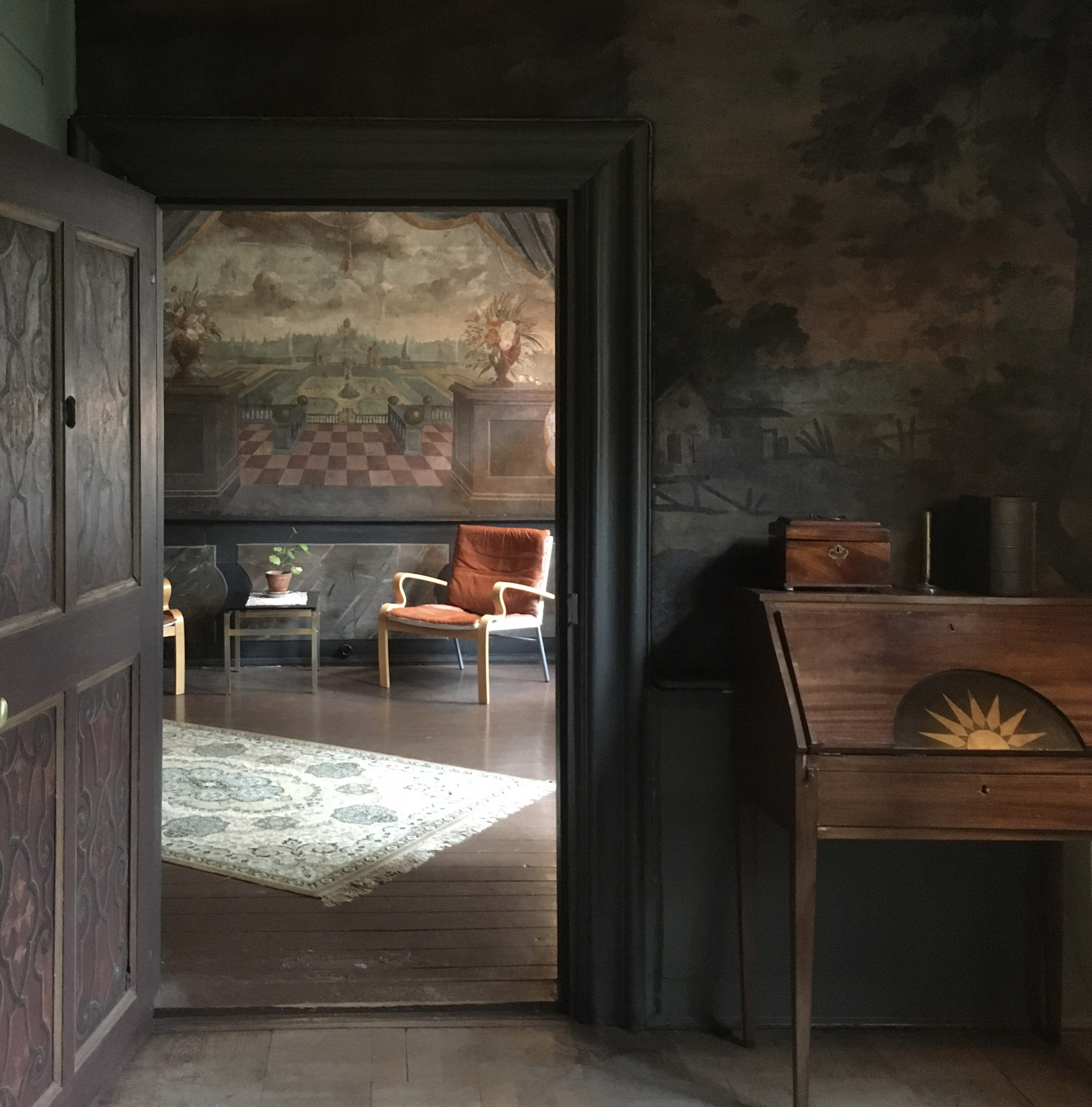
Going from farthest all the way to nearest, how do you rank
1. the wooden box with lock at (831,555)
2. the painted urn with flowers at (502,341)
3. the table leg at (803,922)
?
the painted urn with flowers at (502,341) < the wooden box with lock at (831,555) < the table leg at (803,922)

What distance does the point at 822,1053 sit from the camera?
289 centimetres

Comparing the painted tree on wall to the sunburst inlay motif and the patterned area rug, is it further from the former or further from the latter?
the patterned area rug

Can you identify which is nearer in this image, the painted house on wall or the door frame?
the door frame

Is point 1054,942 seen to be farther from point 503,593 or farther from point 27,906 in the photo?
point 503,593

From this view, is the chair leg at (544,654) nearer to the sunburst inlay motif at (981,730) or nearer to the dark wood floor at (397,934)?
the dark wood floor at (397,934)

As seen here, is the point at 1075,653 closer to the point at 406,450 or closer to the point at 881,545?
the point at 881,545

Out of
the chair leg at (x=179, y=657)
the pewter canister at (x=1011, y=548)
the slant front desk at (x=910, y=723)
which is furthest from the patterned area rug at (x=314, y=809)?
the pewter canister at (x=1011, y=548)

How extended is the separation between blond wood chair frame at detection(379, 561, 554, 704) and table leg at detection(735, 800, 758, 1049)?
4.19m

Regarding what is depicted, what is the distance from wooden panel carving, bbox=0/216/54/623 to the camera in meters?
2.23

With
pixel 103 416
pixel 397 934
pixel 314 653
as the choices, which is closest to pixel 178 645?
pixel 314 653

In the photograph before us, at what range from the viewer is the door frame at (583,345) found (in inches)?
115

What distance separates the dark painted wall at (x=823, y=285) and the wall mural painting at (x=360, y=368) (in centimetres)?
515

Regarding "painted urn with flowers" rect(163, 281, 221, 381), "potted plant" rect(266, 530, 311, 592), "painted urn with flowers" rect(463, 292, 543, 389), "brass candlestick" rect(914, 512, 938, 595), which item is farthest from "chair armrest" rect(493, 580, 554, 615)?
"brass candlestick" rect(914, 512, 938, 595)

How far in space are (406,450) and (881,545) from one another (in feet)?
19.4
